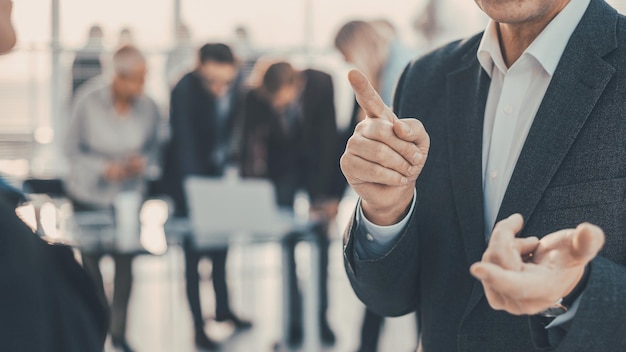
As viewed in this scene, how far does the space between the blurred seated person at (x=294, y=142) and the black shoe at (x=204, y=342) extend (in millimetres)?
459

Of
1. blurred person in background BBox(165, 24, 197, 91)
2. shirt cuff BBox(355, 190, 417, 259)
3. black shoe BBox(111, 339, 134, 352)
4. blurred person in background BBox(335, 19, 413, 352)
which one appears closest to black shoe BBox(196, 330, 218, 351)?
black shoe BBox(111, 339, 134, 352)

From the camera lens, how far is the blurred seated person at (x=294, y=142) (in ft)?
15.0

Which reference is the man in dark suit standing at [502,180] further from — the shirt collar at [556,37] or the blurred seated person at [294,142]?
the blurred seated person at [294,142]

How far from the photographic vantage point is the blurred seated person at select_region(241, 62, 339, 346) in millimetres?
4586

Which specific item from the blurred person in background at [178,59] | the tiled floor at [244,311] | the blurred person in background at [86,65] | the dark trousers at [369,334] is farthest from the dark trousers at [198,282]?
the blurred person in background at [178,59]

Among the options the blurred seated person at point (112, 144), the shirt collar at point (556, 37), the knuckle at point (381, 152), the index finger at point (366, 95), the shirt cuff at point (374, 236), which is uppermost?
the shirt collar at point (556, 37)

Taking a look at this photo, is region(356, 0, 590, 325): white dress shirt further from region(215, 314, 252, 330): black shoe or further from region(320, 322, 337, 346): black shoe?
region(215, 314, 252, 330): black shoe

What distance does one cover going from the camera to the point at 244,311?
571cm

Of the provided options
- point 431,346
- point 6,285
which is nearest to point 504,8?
point 431,346

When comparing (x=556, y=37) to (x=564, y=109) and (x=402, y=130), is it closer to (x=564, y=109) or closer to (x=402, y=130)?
(x=564, y=109)

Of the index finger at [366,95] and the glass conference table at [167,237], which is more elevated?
the index finger at [366,95]

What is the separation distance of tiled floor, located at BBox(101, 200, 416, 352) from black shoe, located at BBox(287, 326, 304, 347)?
0.13 m

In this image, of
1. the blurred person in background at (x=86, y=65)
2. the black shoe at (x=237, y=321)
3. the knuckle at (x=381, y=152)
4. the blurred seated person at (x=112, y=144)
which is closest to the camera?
the knuckle at (x=381, y=152)

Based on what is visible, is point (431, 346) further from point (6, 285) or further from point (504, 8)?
point (6, 285)
